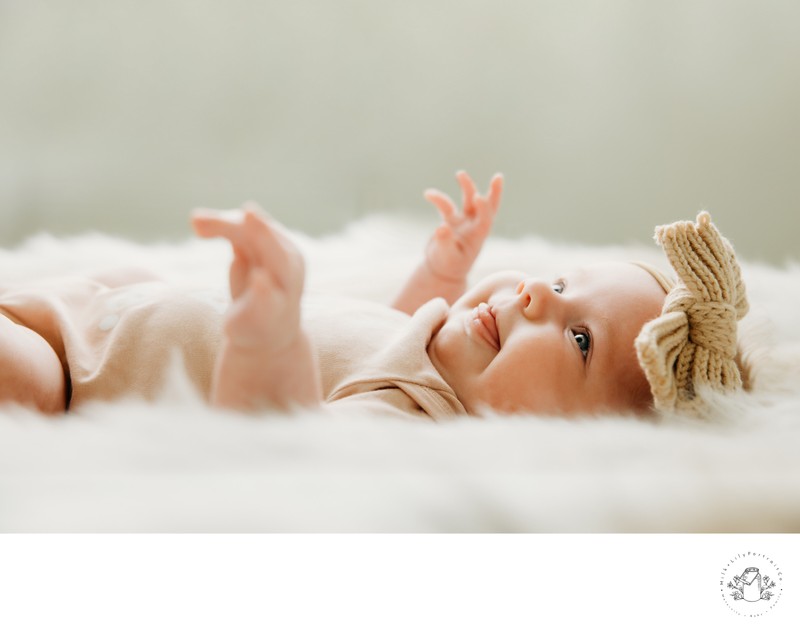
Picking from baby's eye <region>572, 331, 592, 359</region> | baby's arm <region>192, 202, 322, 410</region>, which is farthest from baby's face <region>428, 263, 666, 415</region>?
baby's arm <region>192, 202, 322, 410</region>

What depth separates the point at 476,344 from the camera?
35.4 inches

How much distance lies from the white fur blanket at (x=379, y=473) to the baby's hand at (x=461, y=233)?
433 millimetres

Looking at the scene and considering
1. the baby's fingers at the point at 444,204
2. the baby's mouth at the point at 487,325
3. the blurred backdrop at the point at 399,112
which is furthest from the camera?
the blurred backdrop at the point at 399,112

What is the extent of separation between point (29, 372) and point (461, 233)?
583 mm

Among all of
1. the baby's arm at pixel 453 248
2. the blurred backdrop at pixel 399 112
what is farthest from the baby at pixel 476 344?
the blurred backdrop at pixel 399 112

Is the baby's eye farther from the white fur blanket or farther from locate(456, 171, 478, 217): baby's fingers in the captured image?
locate(456, 171, 478, 217): baby's fingers

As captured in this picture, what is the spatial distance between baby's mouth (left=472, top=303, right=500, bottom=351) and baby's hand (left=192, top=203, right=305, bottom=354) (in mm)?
276

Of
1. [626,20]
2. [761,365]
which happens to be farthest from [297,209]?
[761,365]

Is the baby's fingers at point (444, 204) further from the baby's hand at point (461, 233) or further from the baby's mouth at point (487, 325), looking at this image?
the baby's mouth at point (487, 325)

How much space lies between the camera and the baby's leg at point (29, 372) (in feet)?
2.57
